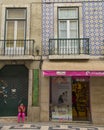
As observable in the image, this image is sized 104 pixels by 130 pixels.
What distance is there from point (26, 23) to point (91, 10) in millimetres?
3470

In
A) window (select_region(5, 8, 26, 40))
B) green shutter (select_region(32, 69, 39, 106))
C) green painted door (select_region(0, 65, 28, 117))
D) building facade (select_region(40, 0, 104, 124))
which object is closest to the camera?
building facade (select_region(40, 0, 104, 124))

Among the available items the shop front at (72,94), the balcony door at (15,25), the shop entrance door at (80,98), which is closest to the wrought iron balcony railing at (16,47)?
the balcony door at (15,25)

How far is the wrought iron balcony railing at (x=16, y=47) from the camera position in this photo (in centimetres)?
1270

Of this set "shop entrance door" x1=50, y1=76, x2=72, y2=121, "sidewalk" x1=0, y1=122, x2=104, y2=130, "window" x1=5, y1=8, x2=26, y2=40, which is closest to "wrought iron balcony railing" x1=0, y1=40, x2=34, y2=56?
"window" x1=5, y1=8, x2=26, y2=40

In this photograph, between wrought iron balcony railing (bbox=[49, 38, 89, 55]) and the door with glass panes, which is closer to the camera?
wrought iron balcony railing (bbox=[49, 38, 89, 55])

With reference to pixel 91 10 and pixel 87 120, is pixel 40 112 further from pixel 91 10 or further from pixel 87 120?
pixel 91 10

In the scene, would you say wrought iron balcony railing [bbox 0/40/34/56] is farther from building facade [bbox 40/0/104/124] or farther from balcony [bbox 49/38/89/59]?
balcony [bbox 49/38/89/59]

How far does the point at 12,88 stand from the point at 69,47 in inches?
144

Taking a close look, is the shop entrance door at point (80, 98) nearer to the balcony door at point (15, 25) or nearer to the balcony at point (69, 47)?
the balcony at point (69, 47)

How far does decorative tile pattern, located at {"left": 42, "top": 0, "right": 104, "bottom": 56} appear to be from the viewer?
499 inches

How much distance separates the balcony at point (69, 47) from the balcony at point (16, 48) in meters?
1.08

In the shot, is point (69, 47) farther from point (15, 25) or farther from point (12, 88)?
point (12, 88)

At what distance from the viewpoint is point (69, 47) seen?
1271 cm

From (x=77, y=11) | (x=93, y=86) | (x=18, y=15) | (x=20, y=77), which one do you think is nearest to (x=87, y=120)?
(x=93, y=86)
